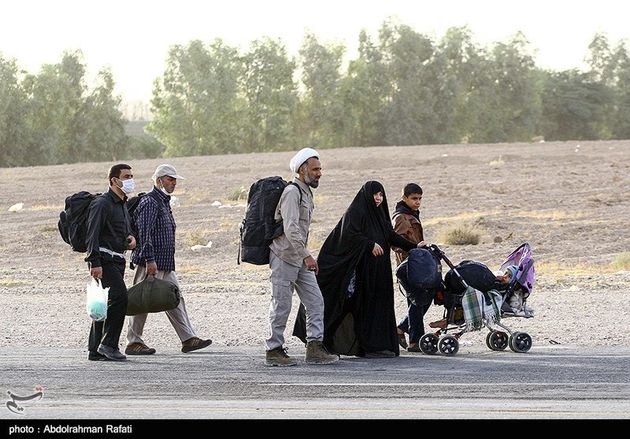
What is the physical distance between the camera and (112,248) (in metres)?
12.9

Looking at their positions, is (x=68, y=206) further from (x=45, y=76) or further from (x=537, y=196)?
(x=45, y=76)

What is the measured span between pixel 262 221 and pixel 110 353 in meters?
2.06

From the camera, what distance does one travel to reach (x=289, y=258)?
12.2 m

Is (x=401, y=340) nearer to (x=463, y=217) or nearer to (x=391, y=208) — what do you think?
(x=463, y=217)

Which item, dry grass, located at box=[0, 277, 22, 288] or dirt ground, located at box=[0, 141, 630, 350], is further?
dry grass, located at box=[0, 277, 22, 288]

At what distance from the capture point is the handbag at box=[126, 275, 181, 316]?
1297 centimetres

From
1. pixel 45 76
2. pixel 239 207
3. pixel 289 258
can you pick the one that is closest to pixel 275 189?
pixel 289 258

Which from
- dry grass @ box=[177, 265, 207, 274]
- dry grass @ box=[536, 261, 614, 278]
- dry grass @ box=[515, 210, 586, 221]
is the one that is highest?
dry grass @ box=[515, 210, 586, 221]

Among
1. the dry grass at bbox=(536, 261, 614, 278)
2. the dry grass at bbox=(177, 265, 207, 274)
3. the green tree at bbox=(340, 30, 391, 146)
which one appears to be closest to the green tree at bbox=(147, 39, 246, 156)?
the green tree at bbox=(340, 30, 391, 146)

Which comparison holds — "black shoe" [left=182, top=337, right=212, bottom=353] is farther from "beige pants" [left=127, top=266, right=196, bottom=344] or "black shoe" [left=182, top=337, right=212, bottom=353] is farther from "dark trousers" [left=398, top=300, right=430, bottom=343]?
"dark trousers" [left=398, top=300, right=430, bottom=343]

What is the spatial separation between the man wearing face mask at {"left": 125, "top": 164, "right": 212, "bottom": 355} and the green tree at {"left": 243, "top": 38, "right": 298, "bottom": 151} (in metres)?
85.7

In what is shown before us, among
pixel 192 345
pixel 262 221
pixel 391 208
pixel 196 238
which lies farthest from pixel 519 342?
pixel 391 208

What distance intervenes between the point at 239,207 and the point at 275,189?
28.3m

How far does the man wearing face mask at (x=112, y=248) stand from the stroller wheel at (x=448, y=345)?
10.3 ft
